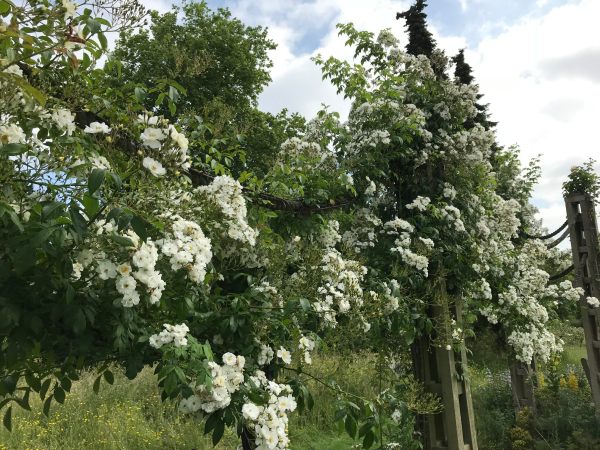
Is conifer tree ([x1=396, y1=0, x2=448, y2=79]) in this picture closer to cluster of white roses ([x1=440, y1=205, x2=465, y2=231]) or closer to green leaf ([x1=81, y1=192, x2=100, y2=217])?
cluster of white roses ([x1=440, y1=205, x2=465, y2=231])

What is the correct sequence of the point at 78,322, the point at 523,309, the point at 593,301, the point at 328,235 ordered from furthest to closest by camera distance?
1. the point at 593,301
2. the point at 523,309
3. the point at 328,235
4. the point at 78,322

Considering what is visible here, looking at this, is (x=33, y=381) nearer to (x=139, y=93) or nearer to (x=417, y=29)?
(x=139, y=93)

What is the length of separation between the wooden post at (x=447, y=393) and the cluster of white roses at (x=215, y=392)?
231cm

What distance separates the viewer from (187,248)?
1.69 m

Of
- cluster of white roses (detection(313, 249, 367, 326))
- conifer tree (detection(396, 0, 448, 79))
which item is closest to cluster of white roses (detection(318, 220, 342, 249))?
cluster of white roses (detection(313, 249, 367, 326))

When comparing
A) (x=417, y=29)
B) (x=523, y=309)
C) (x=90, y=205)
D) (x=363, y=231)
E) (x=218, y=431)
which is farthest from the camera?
(x=417, y=29)

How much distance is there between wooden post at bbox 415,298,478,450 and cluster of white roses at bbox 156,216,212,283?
2.43 meters

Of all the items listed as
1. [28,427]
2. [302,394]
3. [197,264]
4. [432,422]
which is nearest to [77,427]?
[28,427]

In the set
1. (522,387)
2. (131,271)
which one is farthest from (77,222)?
(522,387)

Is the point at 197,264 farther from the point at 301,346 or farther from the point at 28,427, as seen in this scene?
the point at 28,427

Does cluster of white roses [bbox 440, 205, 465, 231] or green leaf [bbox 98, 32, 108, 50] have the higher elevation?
green leaf [bbox 98, 32, 108, 50]

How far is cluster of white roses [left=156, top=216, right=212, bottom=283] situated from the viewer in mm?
1670

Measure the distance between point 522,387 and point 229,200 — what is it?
540 cm

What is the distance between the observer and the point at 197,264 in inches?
67.1
